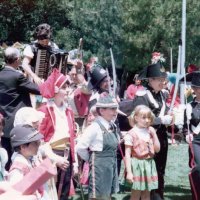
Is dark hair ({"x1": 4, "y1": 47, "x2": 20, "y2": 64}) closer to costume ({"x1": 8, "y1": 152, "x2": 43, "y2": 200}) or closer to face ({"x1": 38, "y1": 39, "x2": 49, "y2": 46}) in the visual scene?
face ({"x1": 38, "y1": 39, "x2": 49, "y2": 46})

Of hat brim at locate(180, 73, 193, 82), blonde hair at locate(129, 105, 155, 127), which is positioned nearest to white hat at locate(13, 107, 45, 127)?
blonde hair at locate(129, 105, 155, 127)

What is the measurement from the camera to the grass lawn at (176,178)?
6693mm

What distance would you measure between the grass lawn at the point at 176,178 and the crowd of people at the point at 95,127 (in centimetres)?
54

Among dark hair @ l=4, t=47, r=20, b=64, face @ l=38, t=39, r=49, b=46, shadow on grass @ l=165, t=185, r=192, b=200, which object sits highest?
face @ l=38, t=39, r=49, b=46

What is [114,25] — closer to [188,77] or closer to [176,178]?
[176,178]

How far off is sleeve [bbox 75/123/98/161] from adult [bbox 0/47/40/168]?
68 cm

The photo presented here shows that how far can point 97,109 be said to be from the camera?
518cm

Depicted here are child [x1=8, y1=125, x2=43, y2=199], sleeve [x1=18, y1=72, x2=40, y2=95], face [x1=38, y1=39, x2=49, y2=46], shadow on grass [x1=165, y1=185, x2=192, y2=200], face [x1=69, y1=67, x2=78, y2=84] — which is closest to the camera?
child [x1=8, y1=125, x2=43, y2=199]

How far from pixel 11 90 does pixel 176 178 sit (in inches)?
139

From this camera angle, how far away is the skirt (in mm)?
5617

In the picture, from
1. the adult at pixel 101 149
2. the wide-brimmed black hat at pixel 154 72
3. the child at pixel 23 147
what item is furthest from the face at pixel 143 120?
the child at pixel 23 147

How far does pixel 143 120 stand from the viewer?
5.55 m

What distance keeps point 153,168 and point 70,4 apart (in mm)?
13258

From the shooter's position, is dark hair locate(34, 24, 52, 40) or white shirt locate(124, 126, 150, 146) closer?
white shirt locate(124, 126, 150, 146)
